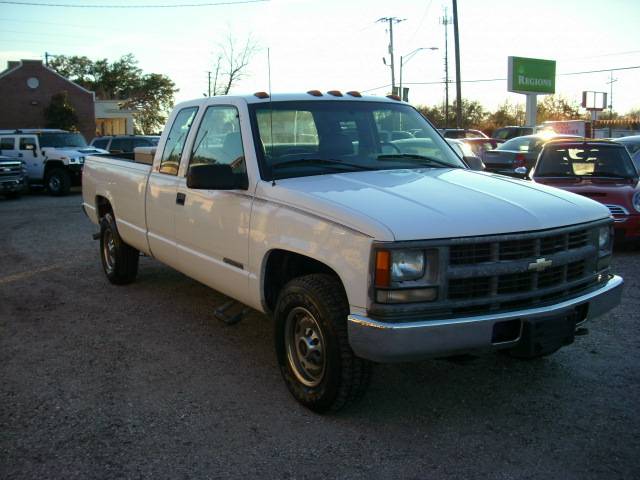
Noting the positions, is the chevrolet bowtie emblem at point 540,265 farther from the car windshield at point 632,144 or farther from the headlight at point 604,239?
the car windshield at point 632,144

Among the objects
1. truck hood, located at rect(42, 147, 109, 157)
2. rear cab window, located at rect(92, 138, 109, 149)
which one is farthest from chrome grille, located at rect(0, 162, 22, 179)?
rear cab window, located at rect(92, 138, 109, 149)

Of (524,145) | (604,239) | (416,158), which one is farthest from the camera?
(524,145)

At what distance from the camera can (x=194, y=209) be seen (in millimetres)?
5156

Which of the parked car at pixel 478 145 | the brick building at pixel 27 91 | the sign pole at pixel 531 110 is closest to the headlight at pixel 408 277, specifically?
the parked car at pixel 478 145

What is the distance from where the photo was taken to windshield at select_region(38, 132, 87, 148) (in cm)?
2042

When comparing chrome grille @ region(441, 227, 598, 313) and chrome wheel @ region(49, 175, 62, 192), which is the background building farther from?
chrome grille @ region(441, 227, 598, 313)

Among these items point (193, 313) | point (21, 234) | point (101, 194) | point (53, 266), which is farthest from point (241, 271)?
point (21, 234)

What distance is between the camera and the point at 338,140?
4.82 metres

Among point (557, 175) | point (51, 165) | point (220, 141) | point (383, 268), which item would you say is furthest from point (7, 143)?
point (383, 268)

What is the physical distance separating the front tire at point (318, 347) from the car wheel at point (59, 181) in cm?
1701

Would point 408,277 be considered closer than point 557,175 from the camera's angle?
Yes

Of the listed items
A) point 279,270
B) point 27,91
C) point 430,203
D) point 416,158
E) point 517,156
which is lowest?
point 279,270

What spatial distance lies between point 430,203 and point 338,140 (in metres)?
1.28

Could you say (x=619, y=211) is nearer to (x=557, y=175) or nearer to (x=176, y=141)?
(x=557, y=175)
